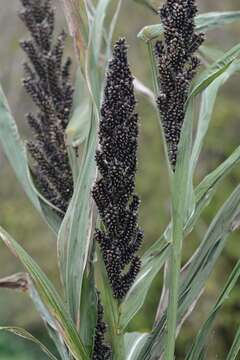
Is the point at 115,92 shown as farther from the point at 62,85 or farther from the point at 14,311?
the point at 14,311

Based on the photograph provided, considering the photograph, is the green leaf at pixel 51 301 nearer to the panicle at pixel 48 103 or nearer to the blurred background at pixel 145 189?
the panicle at pixel 48 103

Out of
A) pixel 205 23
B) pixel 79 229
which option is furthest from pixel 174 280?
pixel 205 23

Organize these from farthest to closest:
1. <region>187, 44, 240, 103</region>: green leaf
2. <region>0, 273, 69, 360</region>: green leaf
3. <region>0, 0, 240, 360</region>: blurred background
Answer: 1. <region>0, 0, 240, 360</region>: blurred background
2. <region>0, 273, 69, 360</region>: green leaf
3. <region>187, 44, 240, 103</region>: green leaf

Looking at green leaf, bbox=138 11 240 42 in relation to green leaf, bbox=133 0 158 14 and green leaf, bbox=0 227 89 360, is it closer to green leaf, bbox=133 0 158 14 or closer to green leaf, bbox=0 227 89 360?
green leaf, bbox=133 0 158 14

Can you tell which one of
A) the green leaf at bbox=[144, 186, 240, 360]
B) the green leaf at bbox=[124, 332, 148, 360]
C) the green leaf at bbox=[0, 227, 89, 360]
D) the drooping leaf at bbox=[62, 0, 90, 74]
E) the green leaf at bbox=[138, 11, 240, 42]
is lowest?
the green leaf at bbox=[124, 332, 148, 360]

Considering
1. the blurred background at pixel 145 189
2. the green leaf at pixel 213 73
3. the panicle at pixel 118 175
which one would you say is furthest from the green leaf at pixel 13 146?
the blurred background at pixel 145 189

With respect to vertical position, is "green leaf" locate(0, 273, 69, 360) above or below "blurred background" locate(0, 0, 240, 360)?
above

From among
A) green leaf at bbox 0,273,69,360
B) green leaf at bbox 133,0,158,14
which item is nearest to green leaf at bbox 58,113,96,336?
green leaf at bbox 0,273,69,360
